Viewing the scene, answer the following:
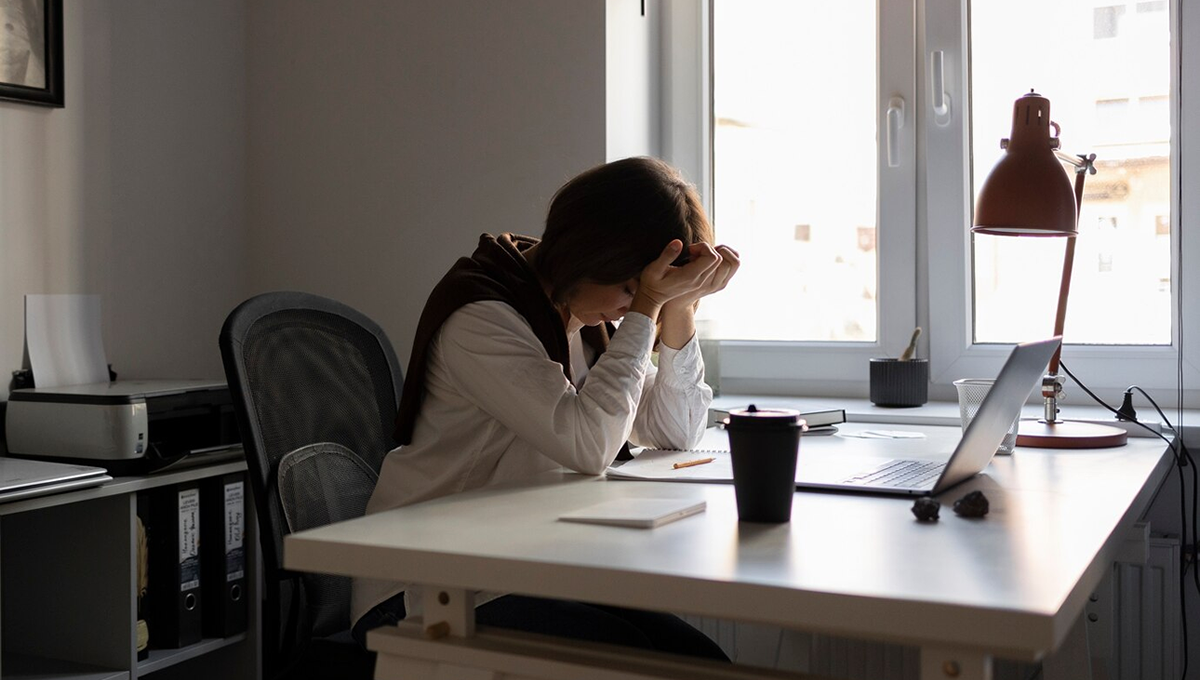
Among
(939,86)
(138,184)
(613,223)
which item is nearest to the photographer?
(613,223)

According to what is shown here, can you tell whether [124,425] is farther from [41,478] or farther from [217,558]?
[217,558]

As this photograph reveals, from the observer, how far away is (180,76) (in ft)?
8.46

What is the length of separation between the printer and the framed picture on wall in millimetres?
585

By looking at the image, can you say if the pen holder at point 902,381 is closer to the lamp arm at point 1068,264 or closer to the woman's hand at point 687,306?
the lamp arm at point 1068,264

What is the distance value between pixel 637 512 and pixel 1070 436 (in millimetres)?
923

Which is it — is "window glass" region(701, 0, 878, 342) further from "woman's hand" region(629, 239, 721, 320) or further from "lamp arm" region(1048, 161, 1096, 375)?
"woman's hand" region(629, 239, 721, 320)

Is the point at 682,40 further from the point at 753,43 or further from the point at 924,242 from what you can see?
the point at 924,242

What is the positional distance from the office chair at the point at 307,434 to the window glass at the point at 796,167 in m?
0.95

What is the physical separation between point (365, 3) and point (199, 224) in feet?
2.13

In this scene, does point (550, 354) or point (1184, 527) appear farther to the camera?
point (1184, 527)

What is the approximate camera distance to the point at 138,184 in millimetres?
2475

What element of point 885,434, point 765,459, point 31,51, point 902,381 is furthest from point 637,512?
point 31,51

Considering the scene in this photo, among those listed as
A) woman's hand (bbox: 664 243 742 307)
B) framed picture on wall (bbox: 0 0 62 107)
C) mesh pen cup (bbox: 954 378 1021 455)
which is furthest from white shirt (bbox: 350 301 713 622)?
framed picture on wall (bbox: 0 0 62 107)

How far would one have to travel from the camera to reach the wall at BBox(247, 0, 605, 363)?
242 cm
